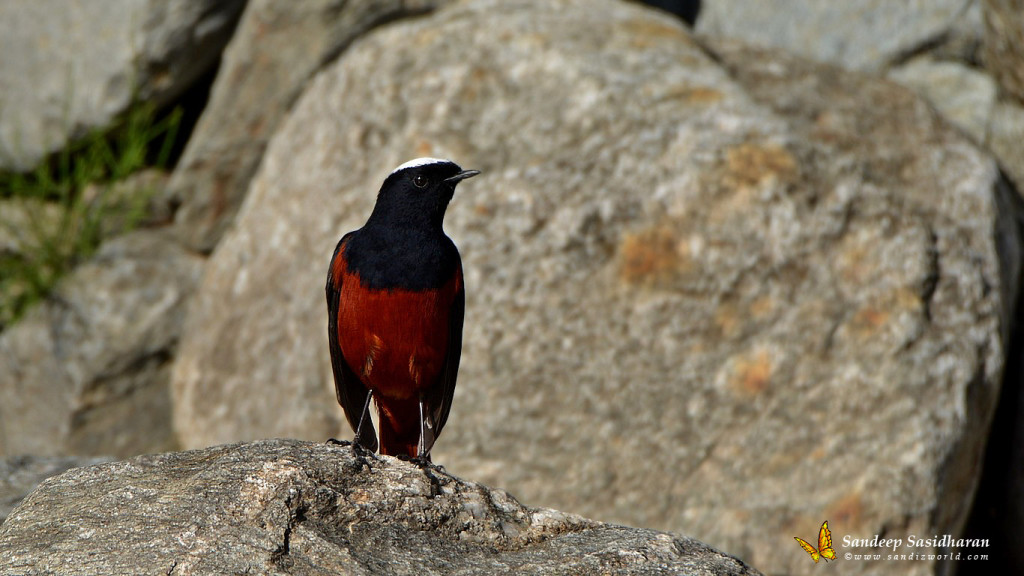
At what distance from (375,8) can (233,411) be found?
3.40 meters

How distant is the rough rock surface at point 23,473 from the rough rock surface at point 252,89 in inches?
152

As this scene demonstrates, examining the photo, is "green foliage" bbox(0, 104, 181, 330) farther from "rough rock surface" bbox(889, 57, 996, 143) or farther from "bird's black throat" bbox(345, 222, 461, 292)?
"rough rock surface" bbox(889, 57, 996, 143)

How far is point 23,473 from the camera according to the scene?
200 inches

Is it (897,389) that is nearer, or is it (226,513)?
(226,513)

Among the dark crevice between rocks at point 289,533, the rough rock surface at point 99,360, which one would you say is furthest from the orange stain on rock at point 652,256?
the rough rock surface at point 99,360

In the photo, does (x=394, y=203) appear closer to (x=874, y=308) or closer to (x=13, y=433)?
(x=874, y=308)

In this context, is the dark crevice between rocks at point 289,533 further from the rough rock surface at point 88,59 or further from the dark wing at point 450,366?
the rough rock surface at point 88,59

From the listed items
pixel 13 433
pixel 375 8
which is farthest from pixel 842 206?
pixel 13 433

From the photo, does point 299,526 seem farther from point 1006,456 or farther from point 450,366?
point 1006,456

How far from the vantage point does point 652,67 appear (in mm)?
7285

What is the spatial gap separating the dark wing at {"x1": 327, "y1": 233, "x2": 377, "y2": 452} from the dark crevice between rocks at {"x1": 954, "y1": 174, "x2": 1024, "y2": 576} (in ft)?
14.7

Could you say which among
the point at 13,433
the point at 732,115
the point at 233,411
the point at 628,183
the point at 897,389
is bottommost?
the point at 13,433

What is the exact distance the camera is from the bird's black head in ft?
15.9

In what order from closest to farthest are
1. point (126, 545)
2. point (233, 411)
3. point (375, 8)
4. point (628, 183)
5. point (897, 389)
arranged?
point (126, 545)
point (897, 389)
point (628, 183)
point (233, 411)
point (375, 8)
